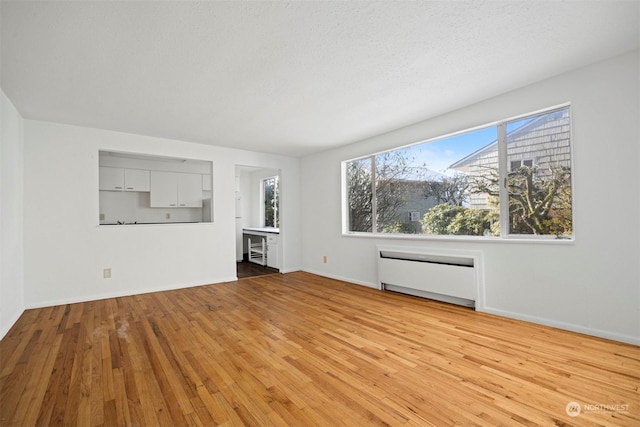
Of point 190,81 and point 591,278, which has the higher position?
point 190,81

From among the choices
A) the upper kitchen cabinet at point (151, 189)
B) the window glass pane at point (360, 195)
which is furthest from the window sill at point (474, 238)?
the upper kitchen cabinet at point (151, 189)

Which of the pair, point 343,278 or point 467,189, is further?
point 343,278

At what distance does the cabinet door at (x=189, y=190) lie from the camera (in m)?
5.89

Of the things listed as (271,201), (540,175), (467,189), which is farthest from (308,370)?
(271,201)

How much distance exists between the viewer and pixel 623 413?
5.21ft

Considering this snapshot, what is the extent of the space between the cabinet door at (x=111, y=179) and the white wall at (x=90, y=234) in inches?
53.3

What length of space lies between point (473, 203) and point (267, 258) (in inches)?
172

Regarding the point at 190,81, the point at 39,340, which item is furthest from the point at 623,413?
the point at 39,340

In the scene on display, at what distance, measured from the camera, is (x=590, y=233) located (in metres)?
2.57

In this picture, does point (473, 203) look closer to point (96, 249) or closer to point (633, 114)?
point (633, 114)

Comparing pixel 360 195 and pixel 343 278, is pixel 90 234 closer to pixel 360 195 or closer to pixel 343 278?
pixel 343 278

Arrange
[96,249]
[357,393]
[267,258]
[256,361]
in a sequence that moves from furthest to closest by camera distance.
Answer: [267,258], [96,249], [256,361], [357,393]

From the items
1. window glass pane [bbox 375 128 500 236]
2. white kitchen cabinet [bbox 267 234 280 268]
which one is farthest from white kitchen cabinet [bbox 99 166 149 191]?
window glass pane [bbox 375 128 500 236]
